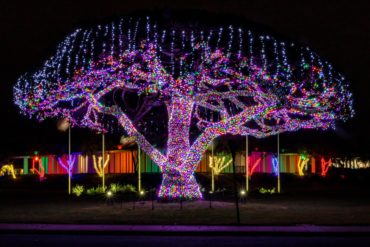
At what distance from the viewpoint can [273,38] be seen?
81.4 ft

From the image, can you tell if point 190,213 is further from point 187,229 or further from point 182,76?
point 182,76

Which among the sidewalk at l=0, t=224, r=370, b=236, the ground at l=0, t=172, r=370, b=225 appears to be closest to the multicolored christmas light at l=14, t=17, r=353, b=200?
the ground at l=0, t=172, r=370, b=225

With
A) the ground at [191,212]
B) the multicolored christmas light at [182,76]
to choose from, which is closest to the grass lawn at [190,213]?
the ground at [191,212]

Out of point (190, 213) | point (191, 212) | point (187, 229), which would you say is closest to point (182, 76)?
point (191, 212)

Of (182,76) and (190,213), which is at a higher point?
(182,76)

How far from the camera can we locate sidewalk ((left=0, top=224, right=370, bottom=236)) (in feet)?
56.2

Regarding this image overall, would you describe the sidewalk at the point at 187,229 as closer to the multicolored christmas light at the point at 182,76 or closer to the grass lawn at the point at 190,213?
the grass lawn at the point at 190,213

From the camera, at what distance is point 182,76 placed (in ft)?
82.2

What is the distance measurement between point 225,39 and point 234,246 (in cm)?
1166

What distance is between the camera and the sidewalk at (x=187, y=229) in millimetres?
17141

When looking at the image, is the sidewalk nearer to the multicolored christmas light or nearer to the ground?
the ground

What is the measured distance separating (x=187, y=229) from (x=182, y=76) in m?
8.65

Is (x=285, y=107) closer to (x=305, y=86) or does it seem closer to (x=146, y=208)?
(x=305, y=86)

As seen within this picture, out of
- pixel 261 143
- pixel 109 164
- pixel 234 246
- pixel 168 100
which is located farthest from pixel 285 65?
pixel 109 164
